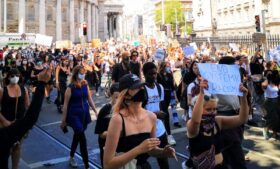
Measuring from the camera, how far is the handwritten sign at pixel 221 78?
12.3ft

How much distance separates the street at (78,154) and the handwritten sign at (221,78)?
328cm

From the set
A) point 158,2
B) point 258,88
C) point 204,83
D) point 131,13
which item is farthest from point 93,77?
point 131,13

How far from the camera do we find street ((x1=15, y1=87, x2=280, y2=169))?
7.13 meters

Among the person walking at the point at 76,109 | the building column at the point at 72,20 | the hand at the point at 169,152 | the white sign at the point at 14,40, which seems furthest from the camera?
the building column at the point at 72,20

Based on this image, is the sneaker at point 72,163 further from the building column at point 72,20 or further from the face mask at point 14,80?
the building column at point 72,20

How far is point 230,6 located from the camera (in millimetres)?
54969

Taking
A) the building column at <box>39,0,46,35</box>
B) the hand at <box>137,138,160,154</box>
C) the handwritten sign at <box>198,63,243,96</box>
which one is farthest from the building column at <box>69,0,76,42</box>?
the hand at <box>137,138,160,154</box>

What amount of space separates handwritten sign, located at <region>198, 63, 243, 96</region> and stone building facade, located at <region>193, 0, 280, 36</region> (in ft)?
128

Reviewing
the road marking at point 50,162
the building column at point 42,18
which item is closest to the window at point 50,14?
the building column at point 42,18

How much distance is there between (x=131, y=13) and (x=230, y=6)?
466ft

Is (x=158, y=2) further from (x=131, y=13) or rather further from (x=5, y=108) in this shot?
(x=5, y=108)

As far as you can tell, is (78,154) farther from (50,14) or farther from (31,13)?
(50,14)

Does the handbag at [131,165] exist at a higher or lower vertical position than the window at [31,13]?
lower

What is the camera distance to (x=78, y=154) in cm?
800
